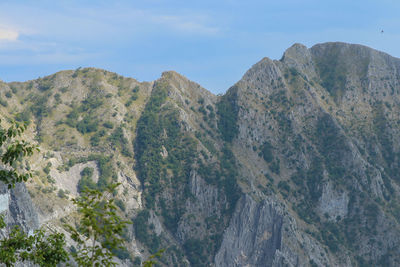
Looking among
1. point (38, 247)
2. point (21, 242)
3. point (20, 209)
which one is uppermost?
point (21, 242)

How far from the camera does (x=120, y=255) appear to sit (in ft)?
628

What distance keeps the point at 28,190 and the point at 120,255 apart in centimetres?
3821

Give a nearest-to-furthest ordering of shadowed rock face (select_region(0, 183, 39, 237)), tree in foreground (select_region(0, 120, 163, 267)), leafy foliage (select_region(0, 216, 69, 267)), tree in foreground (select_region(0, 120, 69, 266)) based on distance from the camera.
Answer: tree in foreground (select_region(0, 120, 163, 267)) → tree in foreground (select_region(0, 120, 69, 266)) → leafy foliage (select_region(0, 216, 69, 267)) → shadowed rock face (select_region(0, 183, 39, 237))

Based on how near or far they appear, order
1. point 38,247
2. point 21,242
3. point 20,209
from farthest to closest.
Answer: point 20,209
point 38,247
point 21,242

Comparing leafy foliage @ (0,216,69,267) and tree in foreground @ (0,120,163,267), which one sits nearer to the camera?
tree in foreground @ (0,120,163,267)

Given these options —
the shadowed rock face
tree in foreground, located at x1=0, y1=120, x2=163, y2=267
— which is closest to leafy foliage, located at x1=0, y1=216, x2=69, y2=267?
tree in foreground, located at x1=0, y1=120, x2=163, y2=267

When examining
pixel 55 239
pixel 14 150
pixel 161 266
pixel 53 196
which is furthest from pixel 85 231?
pixel 161 266

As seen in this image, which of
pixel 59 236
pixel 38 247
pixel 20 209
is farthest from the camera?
pixel 20 209

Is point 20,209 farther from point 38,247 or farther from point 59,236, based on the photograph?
point 38,247

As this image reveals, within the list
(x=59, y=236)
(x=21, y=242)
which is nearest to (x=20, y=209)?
(x=59, y=236)

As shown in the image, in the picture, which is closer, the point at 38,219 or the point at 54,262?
the point at 54,262

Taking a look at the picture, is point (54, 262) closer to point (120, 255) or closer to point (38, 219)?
point (38, 219)

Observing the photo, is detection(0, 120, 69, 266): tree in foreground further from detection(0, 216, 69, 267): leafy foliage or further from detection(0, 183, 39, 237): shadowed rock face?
detection(0, 183, 39, 237): shadowed rock face

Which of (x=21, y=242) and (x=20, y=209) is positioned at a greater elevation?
(x=21, y=242)
